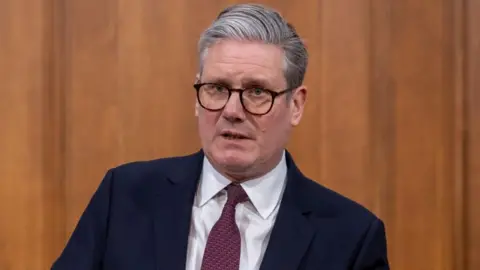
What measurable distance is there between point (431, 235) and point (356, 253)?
1.17 ft

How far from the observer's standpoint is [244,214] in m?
1.10

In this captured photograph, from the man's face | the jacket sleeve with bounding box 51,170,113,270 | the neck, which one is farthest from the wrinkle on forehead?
the jacket sleeve with bounding box 51,170,113,270

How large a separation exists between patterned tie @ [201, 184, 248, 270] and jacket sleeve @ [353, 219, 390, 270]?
183mm

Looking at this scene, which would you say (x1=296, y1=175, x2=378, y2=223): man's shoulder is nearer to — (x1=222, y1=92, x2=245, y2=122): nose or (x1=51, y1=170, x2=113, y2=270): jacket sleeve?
(x1=222, y1=92, x2=245, y2=122): nose

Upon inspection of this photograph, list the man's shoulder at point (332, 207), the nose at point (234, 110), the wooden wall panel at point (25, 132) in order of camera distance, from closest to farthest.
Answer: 1. the nose at point (234, 110)
2. the man's shoulder at point (332, 207)
3. the wooden wall panel at point (25, 132)

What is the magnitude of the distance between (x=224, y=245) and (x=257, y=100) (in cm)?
21

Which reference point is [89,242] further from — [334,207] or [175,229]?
[334,207]

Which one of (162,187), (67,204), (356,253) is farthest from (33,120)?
(356,253)

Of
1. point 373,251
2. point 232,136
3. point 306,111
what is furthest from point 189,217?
point 306,111

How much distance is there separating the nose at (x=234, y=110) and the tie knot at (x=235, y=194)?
13cm

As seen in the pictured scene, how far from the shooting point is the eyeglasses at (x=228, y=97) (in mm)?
1032

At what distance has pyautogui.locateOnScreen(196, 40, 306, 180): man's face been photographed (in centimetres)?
103

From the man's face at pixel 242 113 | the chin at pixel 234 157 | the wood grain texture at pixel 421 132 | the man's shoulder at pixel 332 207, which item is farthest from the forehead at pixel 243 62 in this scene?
the wood grain texture at pixel 421 132

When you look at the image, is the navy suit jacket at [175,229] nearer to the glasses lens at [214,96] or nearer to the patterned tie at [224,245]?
the patterned tie at [224,245]
